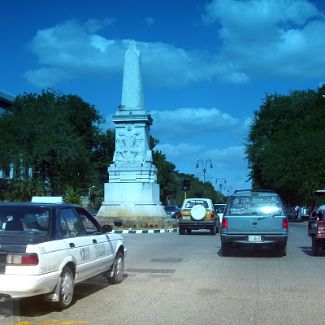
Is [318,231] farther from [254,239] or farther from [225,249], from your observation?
[225,249]

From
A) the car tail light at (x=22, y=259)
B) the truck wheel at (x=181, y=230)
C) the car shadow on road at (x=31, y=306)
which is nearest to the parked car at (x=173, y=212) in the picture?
the truck wheel at (x=181, y=230)

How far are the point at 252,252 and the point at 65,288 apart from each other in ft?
35.8

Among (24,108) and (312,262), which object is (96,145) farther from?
(312,262)

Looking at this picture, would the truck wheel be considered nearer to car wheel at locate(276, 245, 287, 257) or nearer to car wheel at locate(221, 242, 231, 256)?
car wheel at locate(221, 242, 231, 256)

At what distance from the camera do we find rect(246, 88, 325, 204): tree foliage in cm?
5169

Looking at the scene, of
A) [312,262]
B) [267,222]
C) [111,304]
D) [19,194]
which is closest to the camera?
[111,304]

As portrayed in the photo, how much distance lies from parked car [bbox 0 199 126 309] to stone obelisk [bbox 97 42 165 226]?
27.4 metres

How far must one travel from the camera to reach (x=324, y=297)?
9242 mm

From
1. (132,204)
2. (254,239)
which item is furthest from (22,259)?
(132,204)

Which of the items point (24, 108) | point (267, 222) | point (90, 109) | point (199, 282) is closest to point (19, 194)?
point (24, 108)

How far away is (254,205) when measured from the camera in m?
17.0

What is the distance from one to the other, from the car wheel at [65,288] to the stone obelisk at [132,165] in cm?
2892

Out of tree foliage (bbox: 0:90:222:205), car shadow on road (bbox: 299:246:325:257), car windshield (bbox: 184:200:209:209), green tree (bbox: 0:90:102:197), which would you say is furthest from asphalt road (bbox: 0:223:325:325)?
green tree (bbox: 0:90:102:197)

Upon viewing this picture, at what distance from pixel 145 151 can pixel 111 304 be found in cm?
3013
